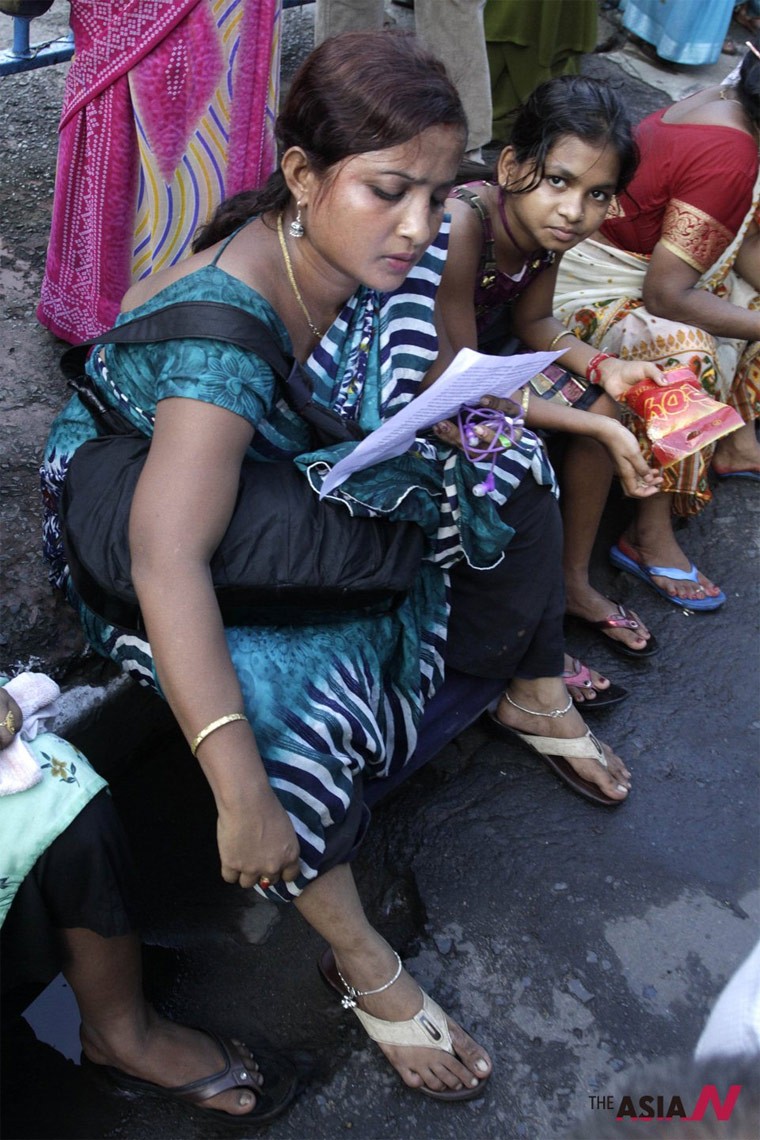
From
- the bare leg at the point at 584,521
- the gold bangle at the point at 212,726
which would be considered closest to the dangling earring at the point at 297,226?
the gold bangle at the point at 212,726

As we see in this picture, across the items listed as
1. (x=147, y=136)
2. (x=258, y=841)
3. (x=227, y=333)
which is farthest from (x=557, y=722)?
(x=147, y=136)

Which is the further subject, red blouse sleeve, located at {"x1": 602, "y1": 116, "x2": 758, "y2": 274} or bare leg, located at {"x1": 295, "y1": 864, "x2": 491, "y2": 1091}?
red blouse sleeve, located at {"x1": 602, "y1": 116, "x2": 758, "y2": 274}

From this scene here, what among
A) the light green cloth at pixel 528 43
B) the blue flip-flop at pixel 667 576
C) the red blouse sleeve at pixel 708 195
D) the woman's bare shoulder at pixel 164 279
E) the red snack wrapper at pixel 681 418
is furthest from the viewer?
the light green cloth at pixel 528 43

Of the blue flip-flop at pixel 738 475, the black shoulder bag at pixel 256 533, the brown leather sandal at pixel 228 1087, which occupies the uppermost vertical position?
the black shoulder bag at pixel 256 533

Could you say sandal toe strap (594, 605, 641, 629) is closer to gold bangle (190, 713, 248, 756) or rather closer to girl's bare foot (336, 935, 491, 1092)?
girl's bare foot (336, 935, 491, 1092)

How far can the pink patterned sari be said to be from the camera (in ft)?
7.48

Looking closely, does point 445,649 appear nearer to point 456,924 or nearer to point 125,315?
point 456,924

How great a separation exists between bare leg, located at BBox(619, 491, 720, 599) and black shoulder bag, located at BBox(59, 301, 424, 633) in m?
1.29

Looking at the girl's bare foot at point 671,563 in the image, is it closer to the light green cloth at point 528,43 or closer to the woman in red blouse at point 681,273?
the woman in red blouse at point 681,273

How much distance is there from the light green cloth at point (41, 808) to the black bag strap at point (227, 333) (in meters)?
0.64

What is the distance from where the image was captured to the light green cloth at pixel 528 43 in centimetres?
402

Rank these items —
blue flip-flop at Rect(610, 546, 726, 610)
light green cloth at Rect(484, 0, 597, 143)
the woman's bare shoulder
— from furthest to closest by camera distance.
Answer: light green cloth at Rect(484, 0, 597, 143), blue flip-flop at Rect(610, 546, 726, 610), the woman's bare shoulder

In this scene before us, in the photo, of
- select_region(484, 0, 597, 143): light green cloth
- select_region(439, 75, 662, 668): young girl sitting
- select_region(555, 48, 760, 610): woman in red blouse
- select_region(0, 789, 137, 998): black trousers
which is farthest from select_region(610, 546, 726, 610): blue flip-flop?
select_region(484, 0, 597, 143): light green cloth

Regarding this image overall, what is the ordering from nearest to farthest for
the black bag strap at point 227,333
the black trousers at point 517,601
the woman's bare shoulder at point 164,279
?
1. the black bag strap at point 227,333
2. the woman's bare shoulder at point 164,279
3. the black trousers at point 517,601
